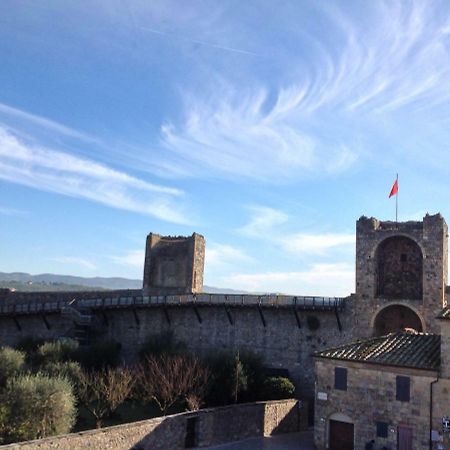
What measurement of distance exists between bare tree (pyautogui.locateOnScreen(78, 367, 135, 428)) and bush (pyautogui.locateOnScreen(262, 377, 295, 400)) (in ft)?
23.4

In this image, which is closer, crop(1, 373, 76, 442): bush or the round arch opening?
crop(1, 373, 76, 442): bush

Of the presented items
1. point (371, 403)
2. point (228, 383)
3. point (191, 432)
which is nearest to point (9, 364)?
point (228, 383)

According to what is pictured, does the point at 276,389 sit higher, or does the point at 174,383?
the point at 174,383

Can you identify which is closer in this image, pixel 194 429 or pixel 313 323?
pixel 194 429

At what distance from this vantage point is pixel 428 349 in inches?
933

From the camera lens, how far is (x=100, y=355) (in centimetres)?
3709

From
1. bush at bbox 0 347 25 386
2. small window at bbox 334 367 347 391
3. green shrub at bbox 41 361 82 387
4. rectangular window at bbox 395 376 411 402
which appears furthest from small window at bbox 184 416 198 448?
bush at bbox 0 347 25 386

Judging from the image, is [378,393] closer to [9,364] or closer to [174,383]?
[174,383]

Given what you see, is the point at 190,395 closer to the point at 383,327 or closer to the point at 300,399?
the point at 300,399

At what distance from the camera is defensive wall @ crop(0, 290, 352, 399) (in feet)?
112

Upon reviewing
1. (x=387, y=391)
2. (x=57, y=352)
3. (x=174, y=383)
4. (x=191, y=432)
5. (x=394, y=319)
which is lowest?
(x=191, y=432)

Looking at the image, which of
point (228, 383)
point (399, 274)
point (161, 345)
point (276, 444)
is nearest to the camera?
point (276, 444)

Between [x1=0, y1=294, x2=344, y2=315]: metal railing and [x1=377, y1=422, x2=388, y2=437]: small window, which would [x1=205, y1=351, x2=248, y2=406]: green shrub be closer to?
[x1=0, y1=294, x2=344, y2=315]: metal railing

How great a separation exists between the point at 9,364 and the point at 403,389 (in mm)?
20925
